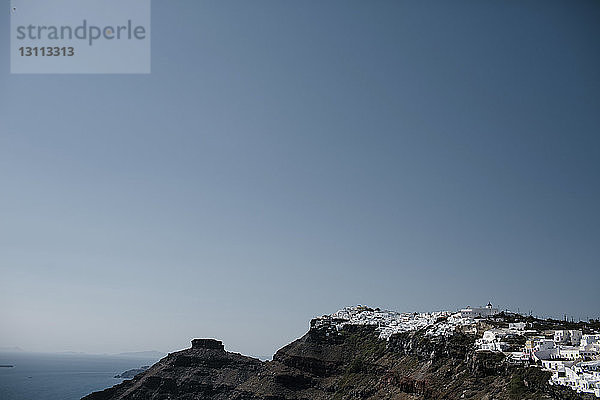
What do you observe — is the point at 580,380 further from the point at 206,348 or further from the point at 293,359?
the point at 206,348

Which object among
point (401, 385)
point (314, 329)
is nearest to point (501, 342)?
point (401, 385)

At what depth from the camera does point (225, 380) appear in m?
101

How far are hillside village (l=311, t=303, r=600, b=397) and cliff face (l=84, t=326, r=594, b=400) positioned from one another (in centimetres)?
151

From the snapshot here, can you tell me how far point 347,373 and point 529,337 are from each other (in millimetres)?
38104

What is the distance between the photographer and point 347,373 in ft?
287

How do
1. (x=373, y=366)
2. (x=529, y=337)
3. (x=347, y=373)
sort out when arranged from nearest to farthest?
(x=529, y=337)
(x=373, y=366)
(x=347, y=373)

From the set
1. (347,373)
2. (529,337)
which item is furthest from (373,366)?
(529,337)

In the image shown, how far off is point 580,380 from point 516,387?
688cm

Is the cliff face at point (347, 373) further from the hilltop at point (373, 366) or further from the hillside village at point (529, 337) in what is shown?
the hillside village at point (529, 337)

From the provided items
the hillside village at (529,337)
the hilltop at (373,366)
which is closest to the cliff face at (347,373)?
the hilltop at (373,366)

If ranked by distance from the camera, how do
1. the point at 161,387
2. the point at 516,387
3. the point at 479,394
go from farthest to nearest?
the point at 161,387 → the point at 479,394 → the point at 516,387

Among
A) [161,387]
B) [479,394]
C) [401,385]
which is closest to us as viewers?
[479,394]

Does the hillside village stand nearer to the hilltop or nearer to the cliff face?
the hilltop

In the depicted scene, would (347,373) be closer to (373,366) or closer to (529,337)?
(373,366)
